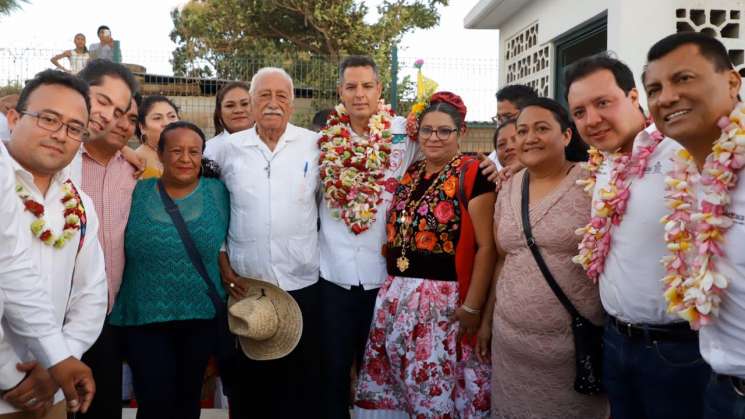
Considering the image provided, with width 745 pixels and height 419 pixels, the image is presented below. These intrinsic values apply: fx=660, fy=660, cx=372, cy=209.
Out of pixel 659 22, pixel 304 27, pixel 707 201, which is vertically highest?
pixel 304 27

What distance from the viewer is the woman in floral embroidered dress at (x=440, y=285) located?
376 cm

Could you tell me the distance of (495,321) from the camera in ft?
11.5

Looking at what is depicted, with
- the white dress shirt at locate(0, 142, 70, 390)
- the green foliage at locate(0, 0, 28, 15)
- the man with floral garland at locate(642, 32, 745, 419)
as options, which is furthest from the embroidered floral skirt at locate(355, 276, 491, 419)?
the green foliage at locate(0, 0, 28, 15)

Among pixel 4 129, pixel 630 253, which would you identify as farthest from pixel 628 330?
pixel 4 129

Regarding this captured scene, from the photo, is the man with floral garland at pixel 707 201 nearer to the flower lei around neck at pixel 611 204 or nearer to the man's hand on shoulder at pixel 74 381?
the flower lei around neck at pixel 611 204

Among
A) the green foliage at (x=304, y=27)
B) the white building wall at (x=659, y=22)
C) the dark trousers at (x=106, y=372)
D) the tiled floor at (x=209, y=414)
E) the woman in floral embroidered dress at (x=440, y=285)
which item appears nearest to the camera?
the dark trousers at (x=106, y=372)

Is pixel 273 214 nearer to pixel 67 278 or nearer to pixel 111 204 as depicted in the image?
pixel 111 204

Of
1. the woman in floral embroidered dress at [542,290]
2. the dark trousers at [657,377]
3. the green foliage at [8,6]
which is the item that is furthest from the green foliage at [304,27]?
the dark trousers at [657,377]

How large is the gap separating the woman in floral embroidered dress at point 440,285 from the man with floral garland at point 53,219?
1.69 meters

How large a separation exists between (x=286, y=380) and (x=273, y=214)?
43.6 inches

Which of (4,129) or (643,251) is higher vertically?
(4,129)

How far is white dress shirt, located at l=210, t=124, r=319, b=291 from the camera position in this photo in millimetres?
4098

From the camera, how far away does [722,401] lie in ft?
7.25

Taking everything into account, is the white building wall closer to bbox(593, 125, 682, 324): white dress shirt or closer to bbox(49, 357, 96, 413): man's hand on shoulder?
bbox(593, 125, 682, 324): white dress shirt
